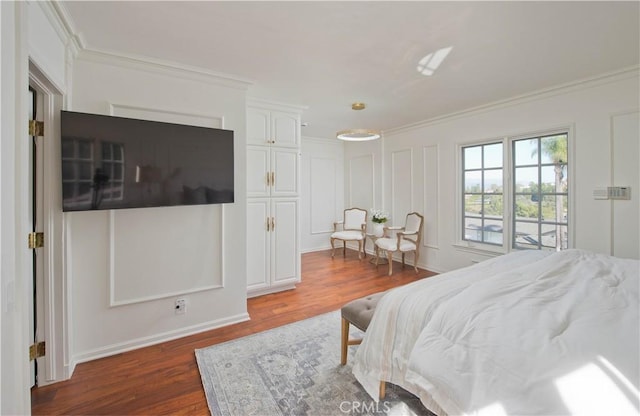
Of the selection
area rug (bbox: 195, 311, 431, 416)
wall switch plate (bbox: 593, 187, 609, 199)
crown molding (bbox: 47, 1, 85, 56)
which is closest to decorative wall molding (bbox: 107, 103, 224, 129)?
crown molding (bbox: 47, 1, 85, 56)

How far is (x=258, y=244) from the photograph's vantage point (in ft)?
11.5

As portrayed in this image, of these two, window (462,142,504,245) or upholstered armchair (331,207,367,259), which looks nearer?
window (462,142,504,245)

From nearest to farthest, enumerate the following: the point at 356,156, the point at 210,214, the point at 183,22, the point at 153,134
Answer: the point at 183,22 → the point at 153,134 → the point at 210,214 → the point at 356,156

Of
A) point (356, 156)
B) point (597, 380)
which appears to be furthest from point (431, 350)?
point (356, 156)

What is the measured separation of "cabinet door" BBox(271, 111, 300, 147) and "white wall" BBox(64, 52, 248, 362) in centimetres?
74

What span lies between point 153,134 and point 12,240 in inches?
61.0

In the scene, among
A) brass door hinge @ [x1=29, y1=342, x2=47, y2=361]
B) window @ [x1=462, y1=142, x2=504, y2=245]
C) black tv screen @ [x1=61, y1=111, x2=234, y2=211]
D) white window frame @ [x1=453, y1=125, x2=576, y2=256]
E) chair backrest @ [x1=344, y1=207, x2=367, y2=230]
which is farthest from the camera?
chair backrest @ [x1=344, y1=207, x2=367, y2=230]

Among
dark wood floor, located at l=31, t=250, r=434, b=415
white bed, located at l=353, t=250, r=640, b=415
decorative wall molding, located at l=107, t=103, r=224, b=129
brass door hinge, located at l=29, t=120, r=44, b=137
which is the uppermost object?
decorative wall molding, located at l=107, t=103, r=224, b=129

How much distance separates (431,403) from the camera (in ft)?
4.28

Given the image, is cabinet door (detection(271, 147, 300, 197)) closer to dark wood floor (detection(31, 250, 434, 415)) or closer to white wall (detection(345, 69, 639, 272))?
dark wood floor (detection(31, 250, 434, 415))

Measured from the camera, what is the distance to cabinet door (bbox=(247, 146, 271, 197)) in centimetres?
344

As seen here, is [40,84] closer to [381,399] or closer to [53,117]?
[53,117]

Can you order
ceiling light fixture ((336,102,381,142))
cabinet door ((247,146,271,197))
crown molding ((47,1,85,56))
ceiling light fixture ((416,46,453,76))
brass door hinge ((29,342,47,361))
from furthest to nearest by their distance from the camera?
1. ceiling light fixture ((336,102,381,142))
2. cabinet door ((247,146,271,197))
3. ceiling light fixture ((416,46,453,76))
4. brass door hinge ((29,342,47,361))
5. crown molding ((47,1,85,56))

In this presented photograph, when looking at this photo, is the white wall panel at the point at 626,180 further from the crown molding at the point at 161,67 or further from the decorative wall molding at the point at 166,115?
the decorative wall molding at the point at 166,115
